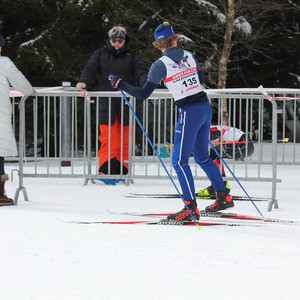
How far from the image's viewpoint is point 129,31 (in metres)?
18.9

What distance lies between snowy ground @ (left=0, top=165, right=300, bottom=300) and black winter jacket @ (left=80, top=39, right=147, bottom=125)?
233 centimetres

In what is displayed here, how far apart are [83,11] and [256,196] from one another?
25.7 ft

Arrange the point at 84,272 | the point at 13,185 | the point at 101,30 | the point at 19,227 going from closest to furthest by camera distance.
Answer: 1. the point at 84,272
2. the point at 19,227
3. the point at 13,185
4. the point at 101,30

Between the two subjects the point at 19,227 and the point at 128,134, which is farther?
the point at 128,134

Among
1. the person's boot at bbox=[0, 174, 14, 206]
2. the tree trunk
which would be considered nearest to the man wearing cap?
the person's boot at bbox=[0, 174, 14, 206]

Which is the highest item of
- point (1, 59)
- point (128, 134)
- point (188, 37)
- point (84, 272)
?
point (188, 37)

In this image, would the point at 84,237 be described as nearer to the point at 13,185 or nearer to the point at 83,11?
the point at 13,185

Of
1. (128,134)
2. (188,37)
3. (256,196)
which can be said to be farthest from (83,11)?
(256,196)

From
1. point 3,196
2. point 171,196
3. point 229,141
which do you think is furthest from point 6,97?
point 229,141

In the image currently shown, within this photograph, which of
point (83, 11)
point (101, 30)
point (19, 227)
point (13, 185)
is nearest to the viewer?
point (19, 227)

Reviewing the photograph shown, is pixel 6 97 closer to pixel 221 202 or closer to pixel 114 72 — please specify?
pixel 221 202

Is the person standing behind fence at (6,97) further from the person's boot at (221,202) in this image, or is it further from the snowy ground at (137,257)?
the person's boot at (221,202)

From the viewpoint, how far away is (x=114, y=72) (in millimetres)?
11344

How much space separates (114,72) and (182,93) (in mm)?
3622
